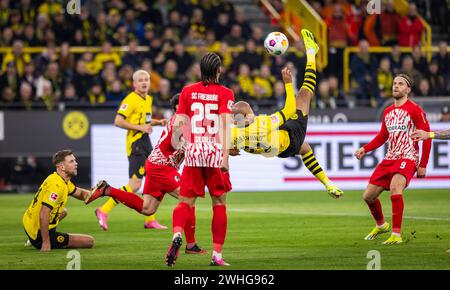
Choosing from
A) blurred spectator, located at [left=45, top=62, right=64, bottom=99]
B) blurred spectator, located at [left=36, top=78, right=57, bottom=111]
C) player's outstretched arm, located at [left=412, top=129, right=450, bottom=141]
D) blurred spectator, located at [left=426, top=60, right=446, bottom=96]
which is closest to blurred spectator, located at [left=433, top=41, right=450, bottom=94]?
blurred spectator, located at [left=426, top=60, right=446, bottom=96]

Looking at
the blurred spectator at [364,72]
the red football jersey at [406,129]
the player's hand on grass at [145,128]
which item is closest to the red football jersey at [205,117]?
the red football jersey at [406,129]

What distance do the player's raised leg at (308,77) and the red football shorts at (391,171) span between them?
141 centimetres

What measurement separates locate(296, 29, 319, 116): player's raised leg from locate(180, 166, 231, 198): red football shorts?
3.11 meters

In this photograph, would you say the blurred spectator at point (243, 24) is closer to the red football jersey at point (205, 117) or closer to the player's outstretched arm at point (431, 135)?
the player's outstretched arm at point (431, 135)

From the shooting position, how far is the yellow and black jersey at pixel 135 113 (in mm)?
15773

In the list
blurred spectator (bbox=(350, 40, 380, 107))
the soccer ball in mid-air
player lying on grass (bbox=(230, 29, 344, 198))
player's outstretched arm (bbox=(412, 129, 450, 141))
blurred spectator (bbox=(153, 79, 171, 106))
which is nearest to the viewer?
player's outstretched arm (bbox=(412, 129, 450, 141))

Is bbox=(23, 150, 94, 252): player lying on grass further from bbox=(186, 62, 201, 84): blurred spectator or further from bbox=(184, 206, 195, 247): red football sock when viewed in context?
bbox=(186, 62, 201, 84): blurred spectator

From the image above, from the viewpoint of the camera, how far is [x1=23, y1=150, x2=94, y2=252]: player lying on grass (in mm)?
12078

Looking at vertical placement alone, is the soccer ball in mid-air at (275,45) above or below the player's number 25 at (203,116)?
above

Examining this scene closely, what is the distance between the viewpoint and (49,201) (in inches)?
475

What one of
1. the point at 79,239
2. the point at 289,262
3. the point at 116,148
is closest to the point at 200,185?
the point at 289,262

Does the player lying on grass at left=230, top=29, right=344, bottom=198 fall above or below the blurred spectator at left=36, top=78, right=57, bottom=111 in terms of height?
below

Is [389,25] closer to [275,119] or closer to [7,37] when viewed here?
[7,37]
